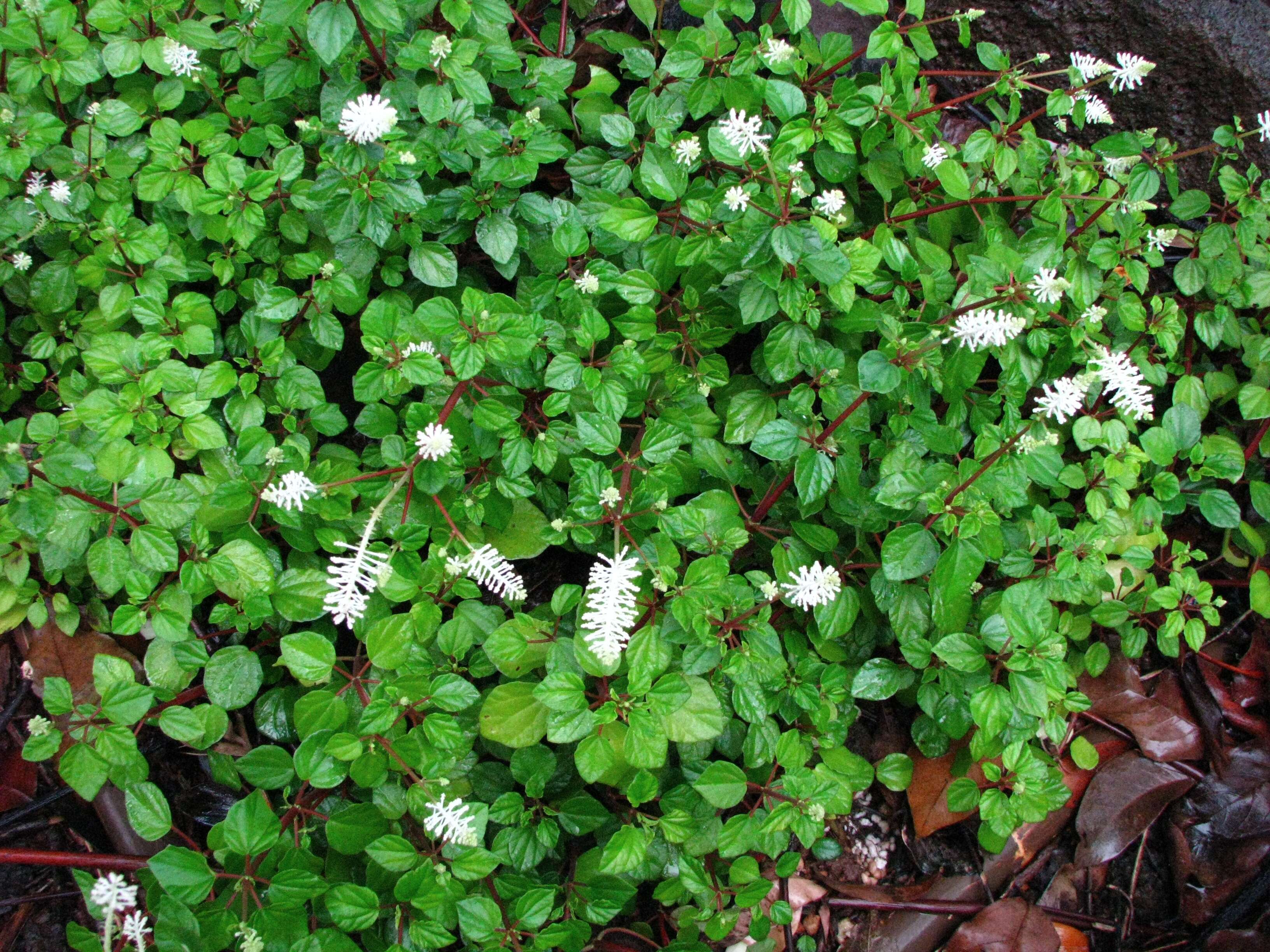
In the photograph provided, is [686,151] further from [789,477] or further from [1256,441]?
[1256,441]

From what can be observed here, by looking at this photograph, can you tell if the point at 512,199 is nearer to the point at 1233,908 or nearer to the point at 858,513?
the point at 858,513

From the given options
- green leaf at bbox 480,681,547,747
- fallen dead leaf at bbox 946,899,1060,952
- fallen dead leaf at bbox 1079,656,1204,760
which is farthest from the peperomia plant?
fallen dead leaf at bbox 946,899,1060,952

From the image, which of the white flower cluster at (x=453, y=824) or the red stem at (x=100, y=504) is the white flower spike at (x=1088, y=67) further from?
the red stem at (x=100, y=504)

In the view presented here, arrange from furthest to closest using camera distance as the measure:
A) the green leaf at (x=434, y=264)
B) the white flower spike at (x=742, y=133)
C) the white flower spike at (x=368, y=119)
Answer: the green leaf at (x=434, y=264) < the white flower spike at (x=742, y=133) < the white flower spike at (x=368, y=119)

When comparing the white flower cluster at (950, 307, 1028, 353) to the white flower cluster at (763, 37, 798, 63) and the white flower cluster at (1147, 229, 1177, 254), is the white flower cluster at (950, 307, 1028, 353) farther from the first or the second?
the white flower cluster at (763, 37, 798, 63)

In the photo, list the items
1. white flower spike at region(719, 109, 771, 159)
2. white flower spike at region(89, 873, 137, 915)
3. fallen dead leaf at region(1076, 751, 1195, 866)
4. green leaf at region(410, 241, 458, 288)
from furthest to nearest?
fallen dead leaf at region(1076, 751, 1195, 866)
green leaf at region(410, 241, 458, 288)
white flower spike at region(719, 109, 771, 159)
white flower spike at region(89, 873, 137, 915)

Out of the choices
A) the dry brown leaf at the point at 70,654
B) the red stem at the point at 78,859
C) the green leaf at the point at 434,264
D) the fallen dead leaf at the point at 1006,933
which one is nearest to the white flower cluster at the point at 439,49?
the green leaf at the point at 434,264

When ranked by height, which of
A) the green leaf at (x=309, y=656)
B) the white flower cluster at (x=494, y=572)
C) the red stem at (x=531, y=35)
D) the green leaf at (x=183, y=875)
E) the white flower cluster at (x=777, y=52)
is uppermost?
the white flower cluster at (x=777, y=52)

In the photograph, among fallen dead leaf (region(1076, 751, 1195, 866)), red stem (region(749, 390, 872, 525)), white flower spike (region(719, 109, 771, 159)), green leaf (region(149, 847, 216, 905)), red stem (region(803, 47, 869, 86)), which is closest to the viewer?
green leaf (region(149, 847, 216, 905))
